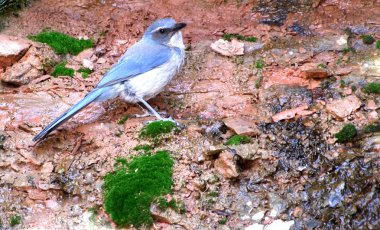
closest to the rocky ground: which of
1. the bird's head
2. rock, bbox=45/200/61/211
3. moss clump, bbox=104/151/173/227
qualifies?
rock, bbox=45/200/61/211

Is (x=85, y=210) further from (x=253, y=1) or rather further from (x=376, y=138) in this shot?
(x=253, y=1)

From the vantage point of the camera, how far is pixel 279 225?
213 inches

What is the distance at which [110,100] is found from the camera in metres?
7.13

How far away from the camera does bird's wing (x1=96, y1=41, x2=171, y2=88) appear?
6664mm

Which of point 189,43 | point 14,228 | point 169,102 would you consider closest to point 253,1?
point 189,43

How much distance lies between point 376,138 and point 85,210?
2.77 meters

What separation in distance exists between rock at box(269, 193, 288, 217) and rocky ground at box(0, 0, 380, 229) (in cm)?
1

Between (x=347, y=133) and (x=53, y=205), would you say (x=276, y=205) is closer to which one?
(x=347, y=133)

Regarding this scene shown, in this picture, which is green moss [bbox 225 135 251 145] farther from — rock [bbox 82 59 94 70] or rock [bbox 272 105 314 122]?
rock [bbox 82 59 94 70]

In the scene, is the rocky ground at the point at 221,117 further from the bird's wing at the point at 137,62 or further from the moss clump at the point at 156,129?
the bird's wing at the point at 137,62

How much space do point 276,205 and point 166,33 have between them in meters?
2.54

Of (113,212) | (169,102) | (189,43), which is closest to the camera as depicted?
(113,212)

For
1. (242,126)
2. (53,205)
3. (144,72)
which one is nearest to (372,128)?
(242,126)

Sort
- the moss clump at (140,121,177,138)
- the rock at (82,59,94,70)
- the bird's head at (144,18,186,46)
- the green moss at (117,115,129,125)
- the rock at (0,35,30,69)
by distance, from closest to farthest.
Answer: the moss clump at (140,121,177,138) < the green moss at (117,115,129,125) < the bird's head at (144,18,186,46) < the rock at (0,35,30,69) < the rock at (82,59,94,70)
